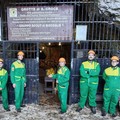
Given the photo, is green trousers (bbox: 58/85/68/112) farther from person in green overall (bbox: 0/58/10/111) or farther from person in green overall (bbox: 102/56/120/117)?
person in green overall (bbox: 0/58/10/111)

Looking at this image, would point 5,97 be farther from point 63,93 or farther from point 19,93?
point 63,93

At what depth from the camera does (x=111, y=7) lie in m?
6.84

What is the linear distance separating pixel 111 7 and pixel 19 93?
3.57 metres

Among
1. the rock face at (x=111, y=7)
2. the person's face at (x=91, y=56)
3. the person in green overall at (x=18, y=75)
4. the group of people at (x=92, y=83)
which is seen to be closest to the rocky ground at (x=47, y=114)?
the group of people at (x=92, y=83)

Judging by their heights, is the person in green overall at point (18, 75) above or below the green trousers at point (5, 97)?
above

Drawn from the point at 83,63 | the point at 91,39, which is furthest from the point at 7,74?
the point at 91,39

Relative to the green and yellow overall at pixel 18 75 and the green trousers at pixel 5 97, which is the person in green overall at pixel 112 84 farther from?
the green trousers at pixel 5 97

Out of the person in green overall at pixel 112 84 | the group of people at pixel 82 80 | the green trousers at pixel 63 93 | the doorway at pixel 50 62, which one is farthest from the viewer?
the doorway at pixel 50 62

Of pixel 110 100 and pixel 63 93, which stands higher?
pixel 63 93

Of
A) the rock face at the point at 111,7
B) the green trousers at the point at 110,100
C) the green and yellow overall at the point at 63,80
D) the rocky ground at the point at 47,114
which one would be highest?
the rock face at the point at 111,7

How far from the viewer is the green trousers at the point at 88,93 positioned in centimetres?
708

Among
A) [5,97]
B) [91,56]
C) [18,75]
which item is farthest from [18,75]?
[91,56]

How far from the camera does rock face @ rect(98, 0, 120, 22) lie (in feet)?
22.2

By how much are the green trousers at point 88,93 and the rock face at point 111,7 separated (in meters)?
2.08
